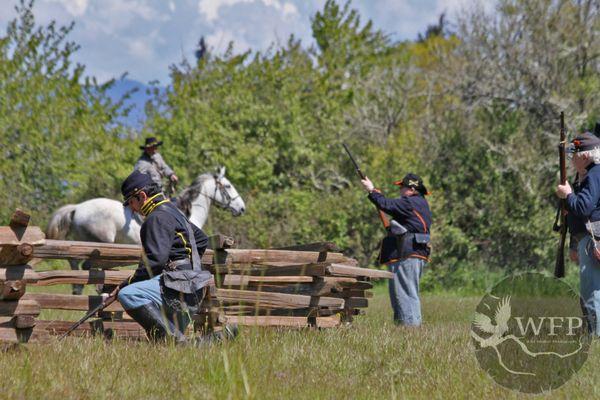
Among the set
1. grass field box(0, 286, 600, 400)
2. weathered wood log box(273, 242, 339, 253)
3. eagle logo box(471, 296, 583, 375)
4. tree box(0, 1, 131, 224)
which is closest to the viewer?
grass field box(0, 286, 600, 400)

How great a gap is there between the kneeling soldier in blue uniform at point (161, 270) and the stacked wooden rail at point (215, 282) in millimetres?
347

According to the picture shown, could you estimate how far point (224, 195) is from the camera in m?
16.2

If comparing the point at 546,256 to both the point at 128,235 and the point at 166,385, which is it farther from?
the point at 166,385

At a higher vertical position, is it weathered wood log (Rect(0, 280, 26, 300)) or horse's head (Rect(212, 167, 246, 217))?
horse's head (Rect(212, 167, 246, 217))

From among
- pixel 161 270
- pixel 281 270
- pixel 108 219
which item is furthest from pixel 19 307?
pixel 108 219

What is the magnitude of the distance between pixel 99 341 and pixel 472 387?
3.43m

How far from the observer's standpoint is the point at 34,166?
25.3 metres

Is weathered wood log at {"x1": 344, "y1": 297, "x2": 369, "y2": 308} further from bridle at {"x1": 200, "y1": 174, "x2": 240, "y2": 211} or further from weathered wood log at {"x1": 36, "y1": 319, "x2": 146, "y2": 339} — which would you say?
bridle at {"x1": 200, "y1": 174, "x2": 240, "y2": 211}

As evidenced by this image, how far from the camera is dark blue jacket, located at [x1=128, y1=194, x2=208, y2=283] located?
742cm

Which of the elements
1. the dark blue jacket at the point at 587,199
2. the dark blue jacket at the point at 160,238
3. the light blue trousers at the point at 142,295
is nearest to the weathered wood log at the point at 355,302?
the dark blue jacket at the point at 587,199

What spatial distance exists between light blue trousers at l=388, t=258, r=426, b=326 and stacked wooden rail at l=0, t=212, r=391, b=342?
31 cm

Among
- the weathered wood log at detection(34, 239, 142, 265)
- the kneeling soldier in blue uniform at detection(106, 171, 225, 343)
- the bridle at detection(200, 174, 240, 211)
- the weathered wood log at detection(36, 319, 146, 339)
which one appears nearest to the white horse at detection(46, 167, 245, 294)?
the bridle at detection(200, 174, 240, 211)

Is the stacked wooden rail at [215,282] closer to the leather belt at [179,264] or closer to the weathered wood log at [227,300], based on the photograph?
the weathered wood log at [227,300]

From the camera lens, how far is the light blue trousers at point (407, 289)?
34.8 feet
